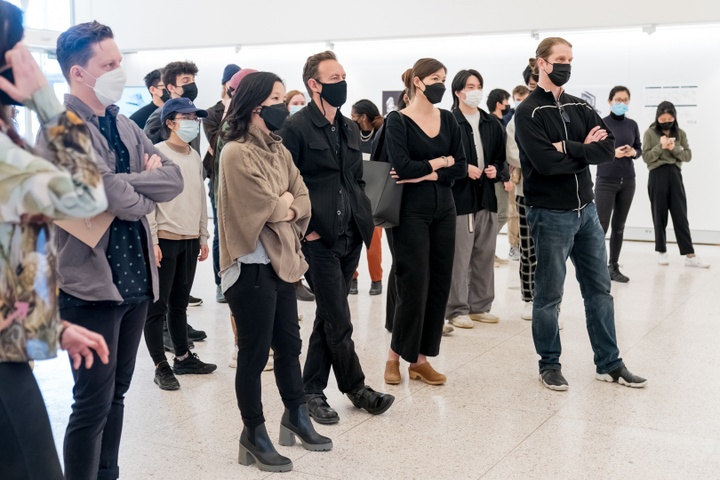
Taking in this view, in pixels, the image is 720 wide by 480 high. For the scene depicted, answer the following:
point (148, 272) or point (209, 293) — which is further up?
point (148, 272)

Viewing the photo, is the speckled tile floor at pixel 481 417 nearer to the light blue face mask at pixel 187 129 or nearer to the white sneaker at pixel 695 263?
the light blue face mask at pixel 187 129

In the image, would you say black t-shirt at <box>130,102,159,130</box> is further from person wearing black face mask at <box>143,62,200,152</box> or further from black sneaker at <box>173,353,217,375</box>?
black sneaker at <box>173,353,217,375</box>

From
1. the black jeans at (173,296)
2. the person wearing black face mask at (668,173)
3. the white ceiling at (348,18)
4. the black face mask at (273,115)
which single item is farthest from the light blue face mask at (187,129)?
the white ceiling at (348,18)

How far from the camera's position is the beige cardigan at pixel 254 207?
11.3 ft

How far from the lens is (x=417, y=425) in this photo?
4129 millimetres

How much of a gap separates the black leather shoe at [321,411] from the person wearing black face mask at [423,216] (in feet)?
2.22

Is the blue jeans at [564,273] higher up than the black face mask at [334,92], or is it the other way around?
the black face mask at [334,92]

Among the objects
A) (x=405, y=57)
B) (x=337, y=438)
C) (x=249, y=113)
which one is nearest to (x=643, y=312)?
(x=337, y=438)

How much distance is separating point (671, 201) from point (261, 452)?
22.4 ft

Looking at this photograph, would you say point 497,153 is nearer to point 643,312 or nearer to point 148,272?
point 643,312

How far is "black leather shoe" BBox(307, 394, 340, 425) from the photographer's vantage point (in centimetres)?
414

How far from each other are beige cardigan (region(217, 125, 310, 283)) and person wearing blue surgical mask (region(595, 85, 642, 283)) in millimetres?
5505

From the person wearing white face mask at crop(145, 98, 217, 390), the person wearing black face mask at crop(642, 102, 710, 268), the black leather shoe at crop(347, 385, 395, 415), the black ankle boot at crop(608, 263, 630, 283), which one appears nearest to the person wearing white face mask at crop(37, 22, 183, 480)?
the black leather shoe at crop(347, 385, 395, 415)

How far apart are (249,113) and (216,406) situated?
1.64m
